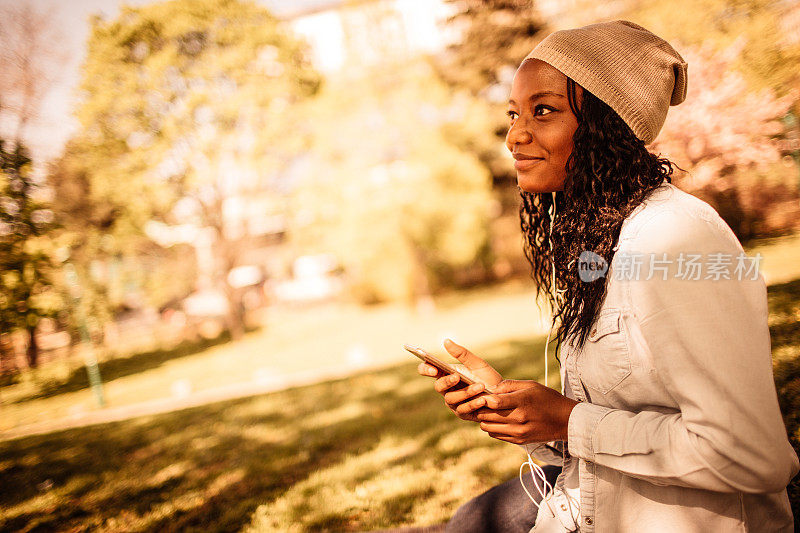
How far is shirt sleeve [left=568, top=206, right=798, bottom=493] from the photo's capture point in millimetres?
958

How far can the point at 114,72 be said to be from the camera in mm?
12922

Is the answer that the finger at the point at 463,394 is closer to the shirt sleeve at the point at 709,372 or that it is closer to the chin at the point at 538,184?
the shirt sleeve at the point at 709,372

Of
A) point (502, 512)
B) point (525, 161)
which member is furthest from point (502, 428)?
point (525, 161)

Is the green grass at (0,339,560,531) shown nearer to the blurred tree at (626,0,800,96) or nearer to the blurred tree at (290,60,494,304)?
the blurred tree at (626,0,800,96)

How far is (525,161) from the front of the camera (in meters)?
1.48

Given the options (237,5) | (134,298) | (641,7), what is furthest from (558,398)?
(134,298)

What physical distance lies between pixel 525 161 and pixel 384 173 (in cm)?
1425

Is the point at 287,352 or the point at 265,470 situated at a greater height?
the point at 265,470

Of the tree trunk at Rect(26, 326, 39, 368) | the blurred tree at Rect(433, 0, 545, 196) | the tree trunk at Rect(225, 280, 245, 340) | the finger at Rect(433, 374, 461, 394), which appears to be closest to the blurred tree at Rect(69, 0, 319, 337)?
the tree trunk at Rect(225, 280, 245, 340)

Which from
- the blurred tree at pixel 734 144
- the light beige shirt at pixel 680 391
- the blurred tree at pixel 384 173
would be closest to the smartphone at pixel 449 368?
the light beige shirt at pixel 680 391

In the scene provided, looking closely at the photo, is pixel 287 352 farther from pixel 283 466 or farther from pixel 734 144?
pixel 734 144

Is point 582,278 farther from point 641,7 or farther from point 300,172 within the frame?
point 300,172

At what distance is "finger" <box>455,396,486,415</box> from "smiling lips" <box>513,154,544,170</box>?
0.74 metres

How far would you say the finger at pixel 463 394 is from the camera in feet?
Result: 4.19
